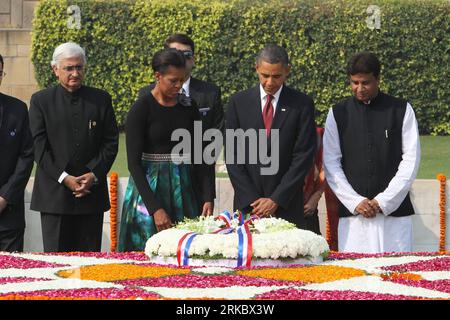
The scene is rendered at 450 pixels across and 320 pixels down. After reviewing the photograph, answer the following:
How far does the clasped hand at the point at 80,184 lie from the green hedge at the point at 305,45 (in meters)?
10.3

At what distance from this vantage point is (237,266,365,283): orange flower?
6406 mm

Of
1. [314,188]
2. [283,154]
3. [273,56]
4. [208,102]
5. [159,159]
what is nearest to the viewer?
[273,56]

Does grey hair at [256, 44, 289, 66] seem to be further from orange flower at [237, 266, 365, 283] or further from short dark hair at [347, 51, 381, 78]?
orange flower at [237, 266, 365, 283]

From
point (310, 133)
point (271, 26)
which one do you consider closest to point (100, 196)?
point (310, 133)

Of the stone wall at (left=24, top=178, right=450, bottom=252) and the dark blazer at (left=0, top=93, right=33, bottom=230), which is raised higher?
the dark blazer at (left=0, top=93, right=33, bottom=230)

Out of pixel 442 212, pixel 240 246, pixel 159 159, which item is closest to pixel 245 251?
pixel 240 246

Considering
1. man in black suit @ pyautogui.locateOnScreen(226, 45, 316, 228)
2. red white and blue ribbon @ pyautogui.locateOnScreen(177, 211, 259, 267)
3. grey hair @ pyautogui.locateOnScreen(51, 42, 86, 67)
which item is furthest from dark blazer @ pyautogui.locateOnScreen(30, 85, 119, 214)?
red white and blue ribbon @ pyautogui.locateOnScreen(177, 211, 259, 267)

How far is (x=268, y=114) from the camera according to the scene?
8562 millimetres

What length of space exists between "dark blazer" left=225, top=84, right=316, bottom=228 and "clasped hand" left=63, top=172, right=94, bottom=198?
3.56 ft

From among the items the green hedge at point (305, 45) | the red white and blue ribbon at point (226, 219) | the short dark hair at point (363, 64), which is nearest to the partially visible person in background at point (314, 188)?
the short dark hair at point (363, 64)

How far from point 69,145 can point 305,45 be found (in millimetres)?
10672

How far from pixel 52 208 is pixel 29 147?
0.48 m

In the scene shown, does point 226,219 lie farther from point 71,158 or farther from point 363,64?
point 71,158
